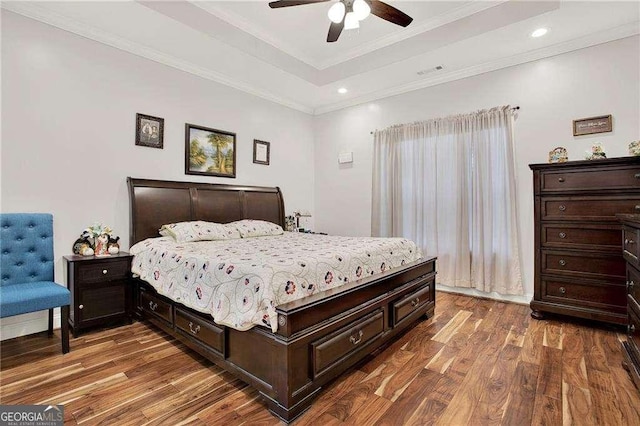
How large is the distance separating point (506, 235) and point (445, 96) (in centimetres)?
201

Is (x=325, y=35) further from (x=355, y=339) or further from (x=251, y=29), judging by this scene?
(x=355, y=339)

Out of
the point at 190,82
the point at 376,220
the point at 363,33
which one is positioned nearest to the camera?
the point at 363,33

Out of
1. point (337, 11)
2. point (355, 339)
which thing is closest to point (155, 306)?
point (355, 339)

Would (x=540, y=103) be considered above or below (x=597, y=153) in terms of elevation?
above

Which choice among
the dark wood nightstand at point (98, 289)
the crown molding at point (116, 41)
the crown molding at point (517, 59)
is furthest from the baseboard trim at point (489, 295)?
the crown molding at point (116, 41)

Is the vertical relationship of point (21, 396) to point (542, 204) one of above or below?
below

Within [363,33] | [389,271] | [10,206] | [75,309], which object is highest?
[363,33]

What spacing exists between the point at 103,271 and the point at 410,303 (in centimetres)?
281

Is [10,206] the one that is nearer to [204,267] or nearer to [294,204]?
[204,267]

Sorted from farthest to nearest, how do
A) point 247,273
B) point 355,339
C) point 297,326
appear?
1. point 355,339
2. point 247,273
3. point 297,326

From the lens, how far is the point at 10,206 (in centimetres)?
274

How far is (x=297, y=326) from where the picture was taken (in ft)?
5.70

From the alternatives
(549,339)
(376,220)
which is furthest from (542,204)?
(376,220)

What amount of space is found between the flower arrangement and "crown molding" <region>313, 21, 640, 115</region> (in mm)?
3969
